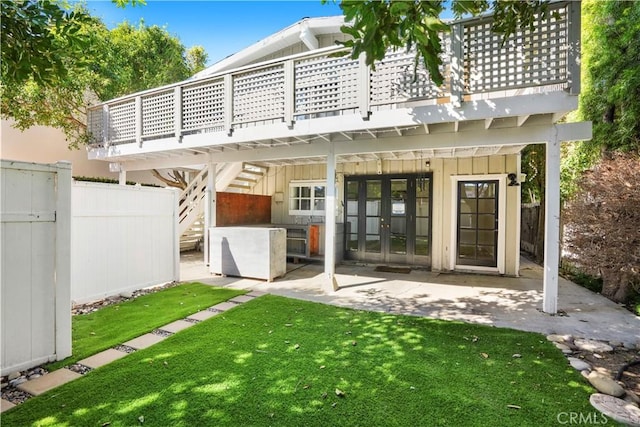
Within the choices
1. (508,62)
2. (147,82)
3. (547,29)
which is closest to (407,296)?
(508,62)

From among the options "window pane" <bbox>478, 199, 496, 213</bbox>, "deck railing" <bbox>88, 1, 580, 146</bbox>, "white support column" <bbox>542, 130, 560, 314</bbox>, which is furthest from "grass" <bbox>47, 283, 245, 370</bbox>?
"window pane" <bbox>478, 199, 496, 213</bbox>

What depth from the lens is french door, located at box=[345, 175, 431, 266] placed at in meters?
8.30

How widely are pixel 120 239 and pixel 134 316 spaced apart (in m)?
1.56

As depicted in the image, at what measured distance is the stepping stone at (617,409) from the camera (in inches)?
92.0

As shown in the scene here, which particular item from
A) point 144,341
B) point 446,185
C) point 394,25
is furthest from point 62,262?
point 446,185

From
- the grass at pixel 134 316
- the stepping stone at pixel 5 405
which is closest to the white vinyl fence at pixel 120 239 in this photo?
the grass at pixel 134 316

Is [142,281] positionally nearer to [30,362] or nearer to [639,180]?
[30,362]

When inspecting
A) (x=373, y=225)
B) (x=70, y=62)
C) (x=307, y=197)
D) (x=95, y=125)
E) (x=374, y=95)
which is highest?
(x=70, y=62)

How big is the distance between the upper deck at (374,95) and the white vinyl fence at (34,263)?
3495mm

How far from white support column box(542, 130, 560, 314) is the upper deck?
574mm

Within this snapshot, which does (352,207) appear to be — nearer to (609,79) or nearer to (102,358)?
(609,79)

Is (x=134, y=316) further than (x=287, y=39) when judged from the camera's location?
No

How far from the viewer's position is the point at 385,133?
19.0 feet

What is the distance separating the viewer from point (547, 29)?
4250mm
